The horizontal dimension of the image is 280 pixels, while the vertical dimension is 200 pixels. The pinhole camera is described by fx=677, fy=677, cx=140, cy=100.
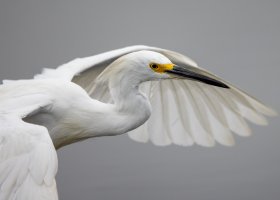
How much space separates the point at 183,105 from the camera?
147 inches

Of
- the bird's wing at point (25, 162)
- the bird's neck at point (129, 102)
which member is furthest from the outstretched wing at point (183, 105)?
the bird's wing at point (25, 162)

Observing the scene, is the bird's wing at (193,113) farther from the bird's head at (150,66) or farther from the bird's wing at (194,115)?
the bird's head at (150,66)

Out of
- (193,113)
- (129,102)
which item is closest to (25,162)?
(129,102)

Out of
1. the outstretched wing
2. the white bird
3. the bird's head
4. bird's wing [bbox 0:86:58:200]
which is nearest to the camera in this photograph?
bird's wing [bbox 0:86:58:200]

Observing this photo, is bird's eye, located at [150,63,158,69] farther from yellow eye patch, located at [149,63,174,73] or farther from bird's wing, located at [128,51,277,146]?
bird's wing, located at [128,51,277,146]

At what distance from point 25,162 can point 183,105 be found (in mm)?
1523

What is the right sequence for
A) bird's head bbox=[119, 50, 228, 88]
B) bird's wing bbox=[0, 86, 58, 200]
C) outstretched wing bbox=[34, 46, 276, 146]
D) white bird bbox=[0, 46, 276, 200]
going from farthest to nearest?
outstretched wing bbox=[34, 46, 276, 146]
bird's head bbox=[119, 50, 228, 88]
white bird bbox=[0, 46, 276, 200]
bird's wing bbox=[0, 86, 58, 200]

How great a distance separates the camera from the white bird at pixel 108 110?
2.36 meters

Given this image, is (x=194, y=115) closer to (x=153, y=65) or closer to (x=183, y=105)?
(x=183, y=105)

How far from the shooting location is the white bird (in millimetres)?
2357

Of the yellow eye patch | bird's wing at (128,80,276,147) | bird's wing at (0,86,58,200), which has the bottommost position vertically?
bird's wing at (128,80,276,147)

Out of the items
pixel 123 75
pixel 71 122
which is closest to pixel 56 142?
pixel 71 122

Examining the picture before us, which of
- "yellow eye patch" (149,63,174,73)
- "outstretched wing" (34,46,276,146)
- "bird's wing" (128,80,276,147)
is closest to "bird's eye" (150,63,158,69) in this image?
"yellow eye patch" (149,63,174,73)

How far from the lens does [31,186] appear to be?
228 cm
